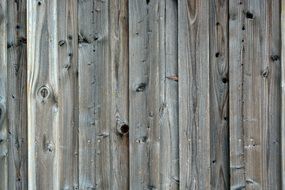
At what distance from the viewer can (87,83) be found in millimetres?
2332

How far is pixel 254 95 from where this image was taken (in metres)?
2.17

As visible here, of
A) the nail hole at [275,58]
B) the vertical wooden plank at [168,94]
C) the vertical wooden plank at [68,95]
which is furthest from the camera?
the vertical wooden plank at [68,95]

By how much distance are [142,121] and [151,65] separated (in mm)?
275

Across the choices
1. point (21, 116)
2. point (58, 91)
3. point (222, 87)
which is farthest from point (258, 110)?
point (21, 116)

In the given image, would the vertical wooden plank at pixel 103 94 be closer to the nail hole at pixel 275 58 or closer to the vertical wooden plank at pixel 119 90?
the vertical wooden plank at pixel 119 90

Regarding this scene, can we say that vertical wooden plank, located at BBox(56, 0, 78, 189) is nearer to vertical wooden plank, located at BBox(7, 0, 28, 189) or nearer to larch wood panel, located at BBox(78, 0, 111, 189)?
larch wood panel, located at BBox(78, 0, 111, 189)

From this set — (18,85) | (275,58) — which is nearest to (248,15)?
(275,58)

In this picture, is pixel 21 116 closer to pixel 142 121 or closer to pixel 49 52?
pixel 49 52

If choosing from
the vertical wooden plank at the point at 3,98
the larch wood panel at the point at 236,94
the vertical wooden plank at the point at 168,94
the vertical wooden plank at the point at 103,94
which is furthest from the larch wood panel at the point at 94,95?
the larch wood panel at the point at 236,94

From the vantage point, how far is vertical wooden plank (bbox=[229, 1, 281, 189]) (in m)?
2.15

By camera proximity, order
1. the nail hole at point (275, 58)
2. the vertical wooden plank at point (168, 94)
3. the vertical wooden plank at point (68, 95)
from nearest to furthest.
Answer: the nail hole at point (275, 58), the vertical wooden plank at point (168, 94), the vertical wooden plank at point (68, 95)

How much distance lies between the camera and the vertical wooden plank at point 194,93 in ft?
7.23

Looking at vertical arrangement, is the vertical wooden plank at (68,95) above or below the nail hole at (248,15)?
below

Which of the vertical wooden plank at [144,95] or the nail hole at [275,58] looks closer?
the nail hole at [275,58]
